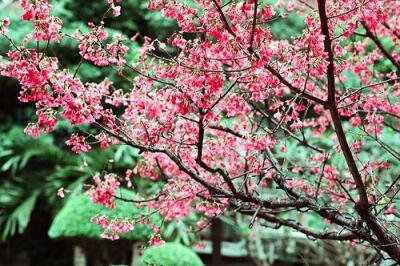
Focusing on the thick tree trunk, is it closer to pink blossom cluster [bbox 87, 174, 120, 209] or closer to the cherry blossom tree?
the cherry blossom tree

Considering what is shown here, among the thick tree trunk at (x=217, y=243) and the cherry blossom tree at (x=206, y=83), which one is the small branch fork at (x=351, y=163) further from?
the thick tree trunk at (x=217, y=243)

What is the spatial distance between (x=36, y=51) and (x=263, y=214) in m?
2.12

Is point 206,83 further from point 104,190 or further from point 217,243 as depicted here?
point 217,243

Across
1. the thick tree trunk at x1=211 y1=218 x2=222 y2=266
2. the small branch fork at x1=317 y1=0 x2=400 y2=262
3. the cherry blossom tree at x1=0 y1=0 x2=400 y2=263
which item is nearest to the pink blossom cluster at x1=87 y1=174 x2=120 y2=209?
the cherry blossom tree at x1=0 y1=0 x2=400 y2=263

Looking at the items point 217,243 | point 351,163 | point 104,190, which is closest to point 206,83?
point 351,163

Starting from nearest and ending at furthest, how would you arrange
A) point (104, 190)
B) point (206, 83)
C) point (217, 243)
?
1. point (206, 83)
2. point (104, 190)
3. point (217, 243)

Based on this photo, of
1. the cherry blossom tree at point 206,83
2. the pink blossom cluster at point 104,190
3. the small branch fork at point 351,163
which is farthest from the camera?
the pink blossom cluster at point 104,190

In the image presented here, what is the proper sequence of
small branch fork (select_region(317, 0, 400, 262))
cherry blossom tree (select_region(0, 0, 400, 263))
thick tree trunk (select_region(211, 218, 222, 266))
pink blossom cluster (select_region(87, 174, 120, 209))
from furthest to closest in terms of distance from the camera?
thick tree trunk (select_region(211, 218, 222, 266)), pink blossom cluster (select_region(87, 174, 120, 209)), cherry blossom tree (select_region(0, 0, 400, 263)), small branch fork (select_region(317, 0, 400, 262))

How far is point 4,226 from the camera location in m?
10.7

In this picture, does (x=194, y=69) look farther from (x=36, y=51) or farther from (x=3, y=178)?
(x=3, y=178)

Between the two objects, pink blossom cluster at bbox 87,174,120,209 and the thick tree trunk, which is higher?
the thick tree trunk

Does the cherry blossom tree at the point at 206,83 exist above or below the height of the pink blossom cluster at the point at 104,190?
above

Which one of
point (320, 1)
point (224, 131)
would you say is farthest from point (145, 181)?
point (320, 1)

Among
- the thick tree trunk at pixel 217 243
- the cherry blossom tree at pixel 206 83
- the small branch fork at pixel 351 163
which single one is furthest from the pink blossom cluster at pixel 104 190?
the thick tree trunk at pixel 217 243
